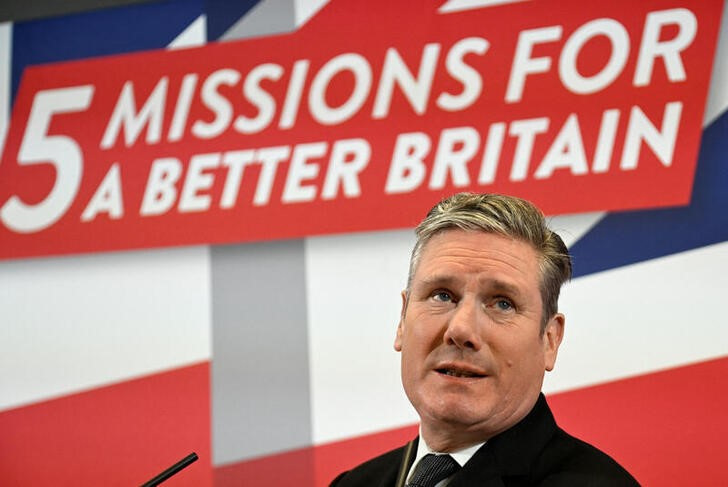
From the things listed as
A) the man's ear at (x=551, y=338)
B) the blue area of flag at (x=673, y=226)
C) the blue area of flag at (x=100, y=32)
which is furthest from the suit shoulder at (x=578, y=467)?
the blue area of flag at (x=100, y=32)

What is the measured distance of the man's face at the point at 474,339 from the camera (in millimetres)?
1499

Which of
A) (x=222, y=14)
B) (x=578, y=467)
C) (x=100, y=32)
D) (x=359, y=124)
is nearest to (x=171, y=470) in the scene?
(x=578, y=467)

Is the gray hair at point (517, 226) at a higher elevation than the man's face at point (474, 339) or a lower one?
higher

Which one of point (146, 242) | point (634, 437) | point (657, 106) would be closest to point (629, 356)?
point (634, 437)

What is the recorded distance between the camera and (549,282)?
5.20ft

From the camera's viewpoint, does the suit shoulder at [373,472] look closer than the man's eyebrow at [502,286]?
No

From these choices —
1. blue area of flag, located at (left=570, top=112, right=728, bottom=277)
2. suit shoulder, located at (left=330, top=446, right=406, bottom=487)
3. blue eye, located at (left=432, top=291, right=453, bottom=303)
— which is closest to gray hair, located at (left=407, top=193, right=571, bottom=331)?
blue eye, located at (left=432, top=291, right=453, bottom=303)

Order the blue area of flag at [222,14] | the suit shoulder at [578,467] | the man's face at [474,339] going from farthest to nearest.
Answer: the blue area of flag at [222,14] < the man's face at [474,339] < the suit shoulder at [578,467]

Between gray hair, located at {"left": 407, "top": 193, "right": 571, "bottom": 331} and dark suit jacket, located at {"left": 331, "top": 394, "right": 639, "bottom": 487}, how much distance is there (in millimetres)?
174

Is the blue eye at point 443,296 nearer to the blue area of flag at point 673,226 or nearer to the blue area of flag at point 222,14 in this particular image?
the blue area of flag at point 673,226

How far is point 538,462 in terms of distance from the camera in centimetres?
147

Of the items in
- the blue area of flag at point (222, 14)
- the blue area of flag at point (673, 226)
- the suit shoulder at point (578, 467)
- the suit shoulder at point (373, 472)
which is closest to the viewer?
the suit shoulder at point (578, 467)

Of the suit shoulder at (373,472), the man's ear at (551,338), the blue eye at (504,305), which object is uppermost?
the blue eye at (504,305)

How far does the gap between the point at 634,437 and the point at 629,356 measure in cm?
20
